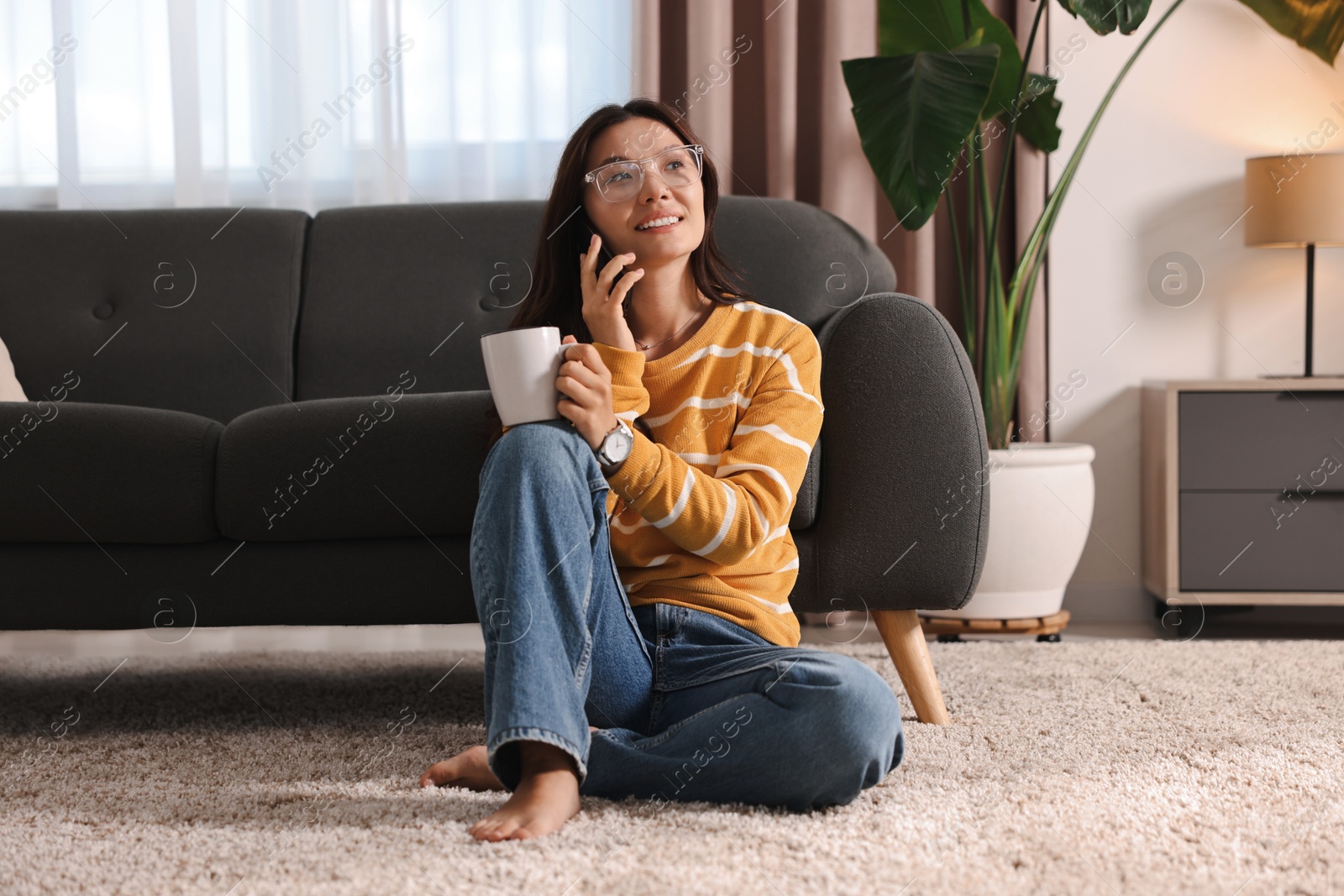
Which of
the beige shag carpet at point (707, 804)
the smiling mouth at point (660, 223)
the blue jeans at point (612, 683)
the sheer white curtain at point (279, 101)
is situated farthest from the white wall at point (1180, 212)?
the blue jeans at point (612, 683)

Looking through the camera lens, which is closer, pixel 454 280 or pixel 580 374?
pixel 580 374

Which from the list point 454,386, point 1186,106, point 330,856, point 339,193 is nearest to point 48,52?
point 339,193

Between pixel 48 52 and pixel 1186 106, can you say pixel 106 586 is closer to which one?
pixel 48 52

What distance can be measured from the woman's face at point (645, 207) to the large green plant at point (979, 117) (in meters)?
0.95

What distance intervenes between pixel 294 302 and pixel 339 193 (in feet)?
2.11

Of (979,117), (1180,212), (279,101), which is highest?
(279,101)

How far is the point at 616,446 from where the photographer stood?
96 centimetres

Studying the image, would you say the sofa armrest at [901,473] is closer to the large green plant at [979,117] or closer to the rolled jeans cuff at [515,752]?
the rolled jeans cuff at [515,752]

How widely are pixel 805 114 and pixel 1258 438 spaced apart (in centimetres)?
114

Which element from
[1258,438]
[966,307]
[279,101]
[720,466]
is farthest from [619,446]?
[279,101]

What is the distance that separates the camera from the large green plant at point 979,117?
197cm

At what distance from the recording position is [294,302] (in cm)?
197

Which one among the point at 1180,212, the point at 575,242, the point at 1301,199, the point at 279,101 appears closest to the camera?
the point at 575,242

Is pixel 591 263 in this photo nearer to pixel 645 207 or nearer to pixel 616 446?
pixel 645 207
